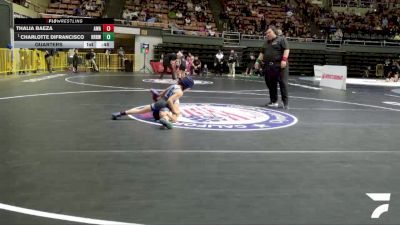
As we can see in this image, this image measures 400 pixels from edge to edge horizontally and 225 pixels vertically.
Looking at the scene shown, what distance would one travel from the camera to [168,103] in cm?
601

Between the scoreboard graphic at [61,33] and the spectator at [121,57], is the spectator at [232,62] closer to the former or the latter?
the spectator at [121,57]

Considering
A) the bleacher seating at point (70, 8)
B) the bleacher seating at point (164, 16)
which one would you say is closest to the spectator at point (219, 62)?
the bleacher seating at point (164, 16)

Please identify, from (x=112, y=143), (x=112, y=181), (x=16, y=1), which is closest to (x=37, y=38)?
(x=16, y=1)

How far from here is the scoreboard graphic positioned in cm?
1619

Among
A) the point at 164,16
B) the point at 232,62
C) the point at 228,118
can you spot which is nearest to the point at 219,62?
the point at 232,62

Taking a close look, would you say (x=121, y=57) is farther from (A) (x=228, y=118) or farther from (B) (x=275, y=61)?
(A) (x=228, y=118)

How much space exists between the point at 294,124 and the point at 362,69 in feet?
85.0

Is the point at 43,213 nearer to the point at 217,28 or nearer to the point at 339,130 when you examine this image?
the point at 339,130

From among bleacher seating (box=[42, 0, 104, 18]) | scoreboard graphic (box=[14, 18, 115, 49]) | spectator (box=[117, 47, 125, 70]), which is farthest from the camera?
spectator (box=[117, 47, 125, 70])

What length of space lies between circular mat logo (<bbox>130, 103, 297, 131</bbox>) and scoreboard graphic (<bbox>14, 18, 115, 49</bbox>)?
9.55 metres

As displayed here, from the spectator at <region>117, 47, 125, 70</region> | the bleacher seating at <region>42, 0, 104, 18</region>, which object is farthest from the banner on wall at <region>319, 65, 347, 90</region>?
the bleacher seating at <region>42, 0, 104, 18</region>

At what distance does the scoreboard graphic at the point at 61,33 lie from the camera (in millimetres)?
16188

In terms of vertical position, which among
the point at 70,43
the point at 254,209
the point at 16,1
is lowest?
the point at 254,209

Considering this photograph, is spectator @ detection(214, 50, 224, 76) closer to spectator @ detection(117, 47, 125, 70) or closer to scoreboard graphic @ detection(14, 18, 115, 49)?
spectator @ detection(117, 47, 125, 70)
